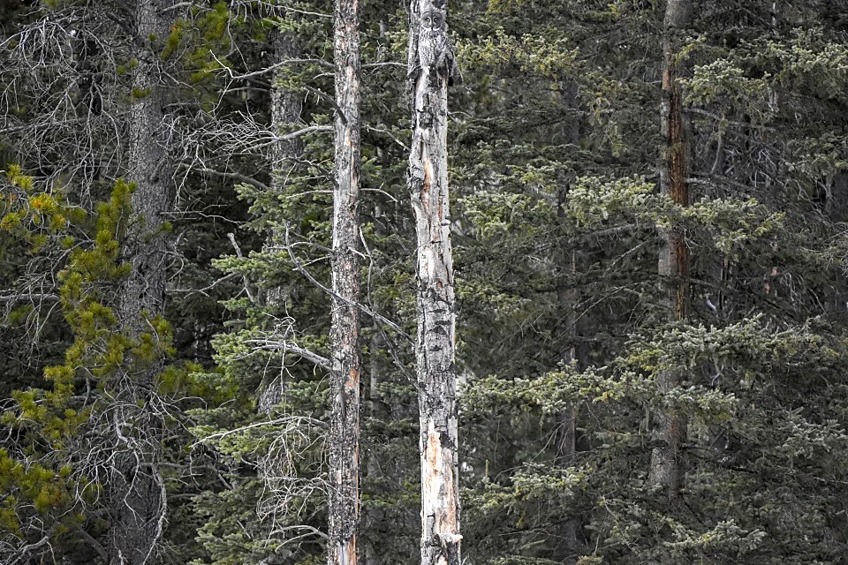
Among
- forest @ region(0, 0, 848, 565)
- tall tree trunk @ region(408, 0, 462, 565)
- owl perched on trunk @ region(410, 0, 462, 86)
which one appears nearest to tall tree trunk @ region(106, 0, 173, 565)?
forest @ region(0, 0, 848, 565)

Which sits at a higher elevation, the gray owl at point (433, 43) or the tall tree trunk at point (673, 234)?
A: the gray owl at point (433, 43)

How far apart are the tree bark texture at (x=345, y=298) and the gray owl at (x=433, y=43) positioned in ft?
6.11

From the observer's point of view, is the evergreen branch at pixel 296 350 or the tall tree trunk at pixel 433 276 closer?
the tall tree trunk at pixel 433 276

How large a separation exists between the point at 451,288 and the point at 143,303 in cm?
524

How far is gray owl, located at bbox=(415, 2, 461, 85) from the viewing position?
7.97 m

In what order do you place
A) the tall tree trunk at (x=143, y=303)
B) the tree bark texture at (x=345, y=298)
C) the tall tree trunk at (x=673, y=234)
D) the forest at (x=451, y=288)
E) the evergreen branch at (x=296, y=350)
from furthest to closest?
the tall tree trunk at (x=143, y=303) < the tall tree trunk at (x=673, y=234) < the tree bark texture at (x=345, y=298) < the forest at (x=451, y=288) < the evergreen branch at (x=296, y=350)

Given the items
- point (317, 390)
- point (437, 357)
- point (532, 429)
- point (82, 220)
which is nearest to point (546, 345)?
point (317, 390)

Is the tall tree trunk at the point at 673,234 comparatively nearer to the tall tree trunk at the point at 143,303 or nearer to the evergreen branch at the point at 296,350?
the evergreen branch at the point at 296,350

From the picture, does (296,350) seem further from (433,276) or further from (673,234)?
(673,234)

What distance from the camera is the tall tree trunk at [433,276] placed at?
26.1 feet

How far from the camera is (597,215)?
378 inches

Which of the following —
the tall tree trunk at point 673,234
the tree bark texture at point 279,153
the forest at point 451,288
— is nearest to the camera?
the forest at point 451,288

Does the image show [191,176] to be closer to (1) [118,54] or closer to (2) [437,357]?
(1) [118,54]

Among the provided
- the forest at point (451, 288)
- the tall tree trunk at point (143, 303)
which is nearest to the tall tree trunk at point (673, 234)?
the forest at point (451, 288)
